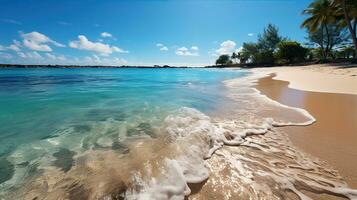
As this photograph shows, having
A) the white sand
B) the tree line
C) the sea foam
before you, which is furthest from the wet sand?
the tree line

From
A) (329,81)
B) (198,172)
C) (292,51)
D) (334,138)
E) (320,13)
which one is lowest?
(198,172)

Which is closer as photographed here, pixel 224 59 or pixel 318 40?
pixel 318 40

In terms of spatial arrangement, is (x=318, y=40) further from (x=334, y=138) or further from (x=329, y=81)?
(x=334, y=138)

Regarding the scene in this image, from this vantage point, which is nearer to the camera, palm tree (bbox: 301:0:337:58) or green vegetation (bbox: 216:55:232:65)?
palm tree (bbox: 301:0:337:58)

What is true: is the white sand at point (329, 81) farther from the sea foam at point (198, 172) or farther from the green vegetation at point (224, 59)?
the green vegetation at point (224, 59)

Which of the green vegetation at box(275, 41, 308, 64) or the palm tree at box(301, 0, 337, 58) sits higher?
the palm tree at box(301, 0, 337, 58)

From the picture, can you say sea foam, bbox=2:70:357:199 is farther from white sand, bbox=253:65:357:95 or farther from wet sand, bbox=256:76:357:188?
white sand, bbox=253:65:357:95

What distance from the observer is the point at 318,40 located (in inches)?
1916

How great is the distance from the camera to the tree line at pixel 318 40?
95.8ft

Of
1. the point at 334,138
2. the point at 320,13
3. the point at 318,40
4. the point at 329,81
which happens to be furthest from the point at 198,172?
the point at 318,40

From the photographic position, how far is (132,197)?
2.36 metres

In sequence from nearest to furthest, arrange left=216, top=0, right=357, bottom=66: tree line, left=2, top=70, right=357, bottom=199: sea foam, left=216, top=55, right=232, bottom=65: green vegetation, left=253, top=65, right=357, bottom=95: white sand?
1. left=2, top=70, right=357, bottom=199: sea foam
2. left=253, top=65, right=357, bottom=95: white sand
3. left=216, top=0, right=357, bottom=66: tree line
4. left=216, top=55, right=232, bottom=65: green vegetation

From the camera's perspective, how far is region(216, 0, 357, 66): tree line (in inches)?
1149

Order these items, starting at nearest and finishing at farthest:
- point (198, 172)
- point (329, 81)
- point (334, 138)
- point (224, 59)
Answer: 1. point (198, 172)
2. point (334, 138)
3. point (329, 81)
4. point (224, 59)
